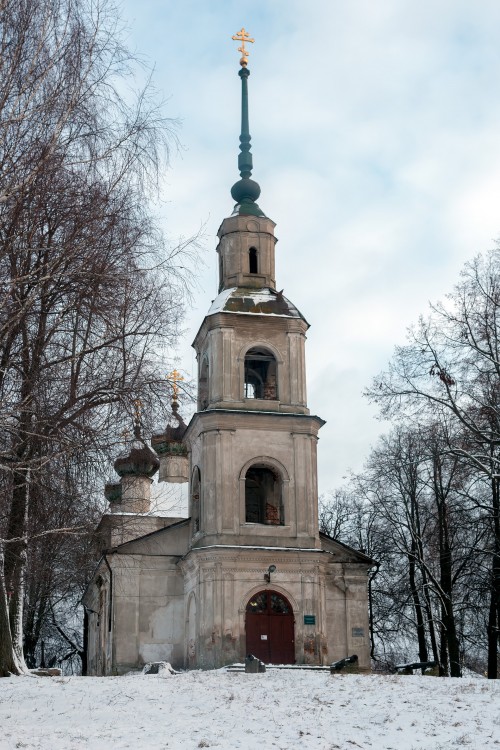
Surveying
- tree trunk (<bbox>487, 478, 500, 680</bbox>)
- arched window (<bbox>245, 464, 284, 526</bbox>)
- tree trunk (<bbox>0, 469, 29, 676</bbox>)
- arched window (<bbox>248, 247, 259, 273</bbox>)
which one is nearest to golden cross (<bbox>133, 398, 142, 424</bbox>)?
tree trunk (<bbox>0, 469, 29, 676</bbox>)

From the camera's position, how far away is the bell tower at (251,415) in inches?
1190

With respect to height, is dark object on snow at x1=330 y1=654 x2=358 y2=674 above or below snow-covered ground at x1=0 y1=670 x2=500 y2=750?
above

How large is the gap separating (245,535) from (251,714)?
47.2 ft

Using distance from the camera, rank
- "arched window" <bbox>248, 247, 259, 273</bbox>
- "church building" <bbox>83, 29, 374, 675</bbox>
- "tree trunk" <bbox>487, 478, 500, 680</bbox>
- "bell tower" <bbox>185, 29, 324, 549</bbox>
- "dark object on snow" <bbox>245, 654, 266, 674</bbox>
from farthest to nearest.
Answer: "arched window" <bbox>248, 247, 259, 273</bbox> < "bell tower" <bbox>185, 29, 324, 549</bbox> < "church building" <bbox>83, 29, 374, 675</bbox> < "tree trunk" <bbox>487, 478, 500, 680</bbox> < "dark object on snow" <bbox>245, 654, 266, 674</bbox>

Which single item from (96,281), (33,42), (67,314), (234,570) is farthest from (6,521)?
(234,570)

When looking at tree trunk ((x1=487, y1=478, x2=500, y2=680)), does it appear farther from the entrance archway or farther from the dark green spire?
the dark green spire

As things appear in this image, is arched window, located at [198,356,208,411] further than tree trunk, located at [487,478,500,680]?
Yes

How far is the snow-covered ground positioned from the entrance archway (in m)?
8.84

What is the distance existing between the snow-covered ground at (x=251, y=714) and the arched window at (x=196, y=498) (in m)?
12.0

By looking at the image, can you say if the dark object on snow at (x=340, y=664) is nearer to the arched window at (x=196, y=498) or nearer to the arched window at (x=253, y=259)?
the arched window at (x=196, y=498)

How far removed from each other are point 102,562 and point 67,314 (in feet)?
73.3

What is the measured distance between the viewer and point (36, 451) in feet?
46.0

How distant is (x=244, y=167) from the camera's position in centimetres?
→ 3616

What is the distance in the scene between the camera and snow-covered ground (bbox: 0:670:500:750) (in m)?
13.2
